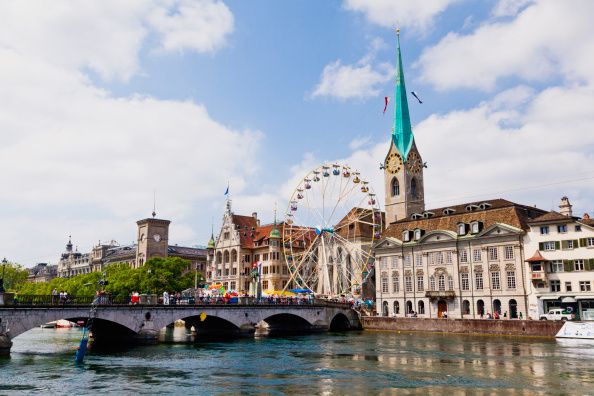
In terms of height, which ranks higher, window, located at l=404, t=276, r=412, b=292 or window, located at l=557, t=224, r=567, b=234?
window, located at l=557, t=224, r=567, b=234

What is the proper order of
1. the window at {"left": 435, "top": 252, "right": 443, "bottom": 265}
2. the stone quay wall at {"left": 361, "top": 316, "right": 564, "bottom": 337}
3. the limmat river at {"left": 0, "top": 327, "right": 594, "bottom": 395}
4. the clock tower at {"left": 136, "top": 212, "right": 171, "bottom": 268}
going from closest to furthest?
the limmat river at {"left": 0, "top": 327, "right": 594, "bottom": 395} < the stone quay wall at {"left": 361, "top": 316, "right": 564, "bottom": 337} < the window at {"left": 435, "top": 252, "right": 443, "bottom": 265} < the clock tower at {"left": 136, "top": 212, "right": 171, "bottom": 268}

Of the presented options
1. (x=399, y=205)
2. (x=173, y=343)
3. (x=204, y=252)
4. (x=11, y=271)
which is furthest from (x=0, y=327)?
(x=204, y=252)

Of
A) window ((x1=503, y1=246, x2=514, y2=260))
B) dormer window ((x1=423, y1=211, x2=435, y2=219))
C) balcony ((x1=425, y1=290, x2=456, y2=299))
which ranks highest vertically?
dormer window ((x1=423, y1=211, x2=435, y2=219))

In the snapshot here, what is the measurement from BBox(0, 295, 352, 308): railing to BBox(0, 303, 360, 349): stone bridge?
0.43 meters

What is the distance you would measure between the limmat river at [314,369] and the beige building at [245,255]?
61554 mm

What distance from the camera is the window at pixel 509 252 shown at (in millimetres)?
79938

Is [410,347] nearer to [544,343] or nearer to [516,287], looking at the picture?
[544,343]

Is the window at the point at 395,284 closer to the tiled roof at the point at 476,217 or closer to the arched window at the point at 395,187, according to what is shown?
the tiled roof at the point at 476,217

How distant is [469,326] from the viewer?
7412 centimetres

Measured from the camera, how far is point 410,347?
187ft

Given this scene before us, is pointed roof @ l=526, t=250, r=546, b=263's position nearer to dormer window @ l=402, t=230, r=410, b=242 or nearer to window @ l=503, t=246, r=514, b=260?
window @ l=503, t=246, r=514, b=260

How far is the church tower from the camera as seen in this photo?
388 feet

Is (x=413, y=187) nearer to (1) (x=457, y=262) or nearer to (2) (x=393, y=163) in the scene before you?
(2) (x=393, y=163)

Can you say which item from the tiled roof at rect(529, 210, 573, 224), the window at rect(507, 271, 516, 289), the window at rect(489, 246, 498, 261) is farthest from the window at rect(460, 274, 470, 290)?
the tiled roof at rect(529, 210, 573, 224)
